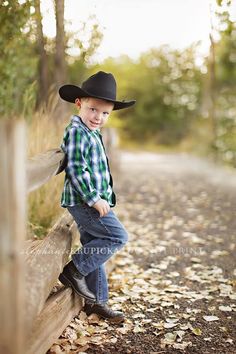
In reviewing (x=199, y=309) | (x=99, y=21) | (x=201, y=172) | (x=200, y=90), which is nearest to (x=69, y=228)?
(x=199, y=309)

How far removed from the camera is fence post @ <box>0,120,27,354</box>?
5.17ft

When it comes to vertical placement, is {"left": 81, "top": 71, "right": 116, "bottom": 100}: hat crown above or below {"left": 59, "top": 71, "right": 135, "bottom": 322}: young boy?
above

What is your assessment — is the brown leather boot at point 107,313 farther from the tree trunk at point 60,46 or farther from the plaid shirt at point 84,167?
the tree trunk at point 60,46

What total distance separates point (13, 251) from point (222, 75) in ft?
51.9

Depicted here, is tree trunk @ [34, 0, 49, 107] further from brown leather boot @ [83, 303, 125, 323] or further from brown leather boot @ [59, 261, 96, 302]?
brown leather boot @ [83, 303, 125, 323]

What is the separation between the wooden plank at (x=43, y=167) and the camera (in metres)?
2.10

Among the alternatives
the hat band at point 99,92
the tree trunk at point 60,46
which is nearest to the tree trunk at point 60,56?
the tree trunk at point 60,46

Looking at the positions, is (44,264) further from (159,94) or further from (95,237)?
(159,94)

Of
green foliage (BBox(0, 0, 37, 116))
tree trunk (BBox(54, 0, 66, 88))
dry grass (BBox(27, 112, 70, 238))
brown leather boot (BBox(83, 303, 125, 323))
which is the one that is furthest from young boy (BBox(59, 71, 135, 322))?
tree trunk (BBox(54, 0, 66, 88))

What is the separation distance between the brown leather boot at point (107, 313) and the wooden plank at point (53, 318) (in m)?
0.09

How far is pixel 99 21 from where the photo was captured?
537cm

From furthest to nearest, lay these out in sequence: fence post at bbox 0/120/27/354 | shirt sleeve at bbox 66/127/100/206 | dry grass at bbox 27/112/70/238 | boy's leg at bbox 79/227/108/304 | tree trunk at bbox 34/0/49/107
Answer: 1. tree trunk at bbox 34/0/49/107
2. dry grass at bbox 27/112/70/238
3. boy's leg at bbox 79/227/108/304
4. shirt sleeve at bbox 66/127/100/206
5. fence post at bbox 0/120/27/354

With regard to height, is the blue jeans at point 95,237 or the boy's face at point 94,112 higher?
the boy's face at point 94,112

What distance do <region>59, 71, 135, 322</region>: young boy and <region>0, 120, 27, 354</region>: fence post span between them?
1044 mm
